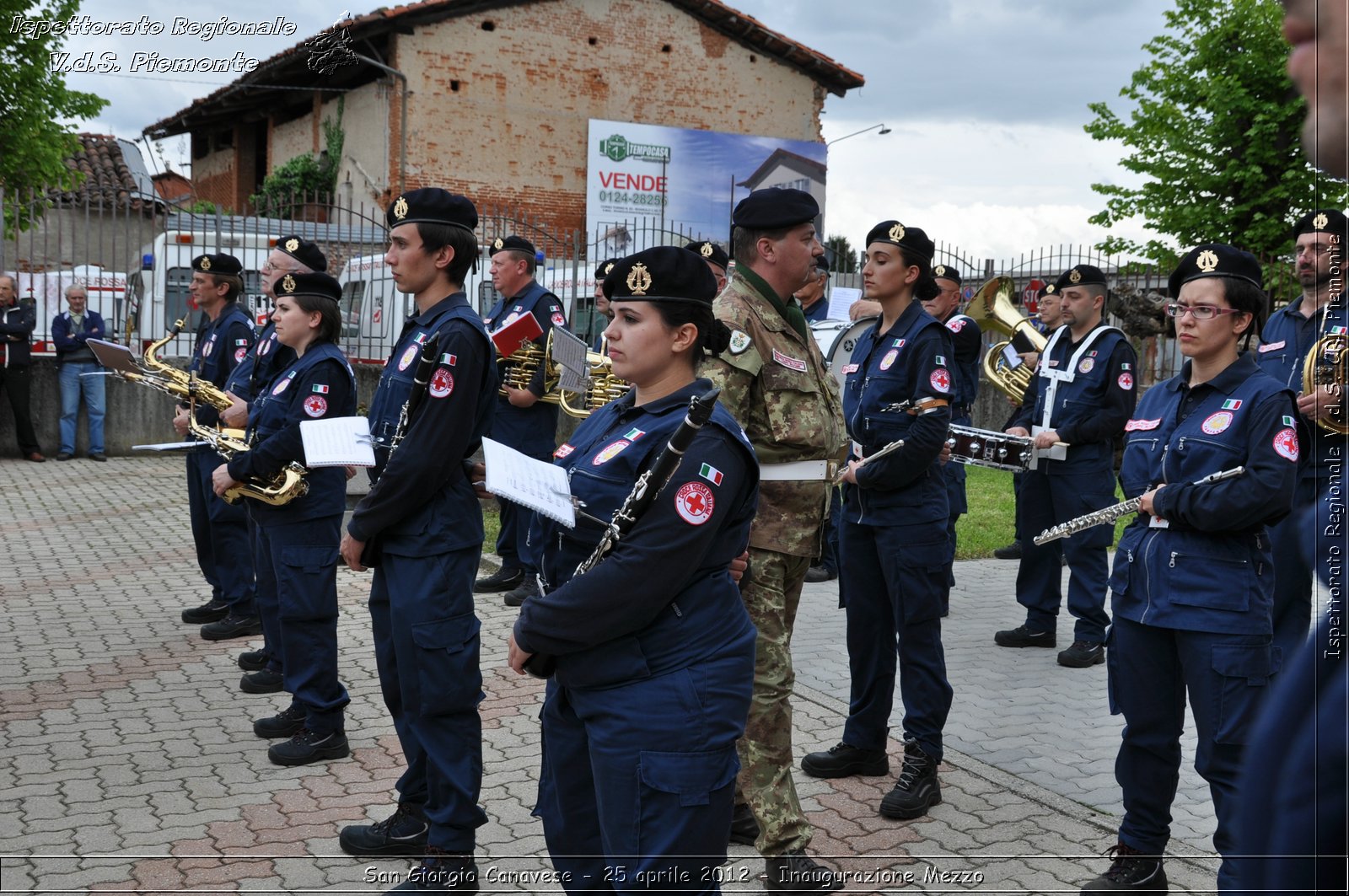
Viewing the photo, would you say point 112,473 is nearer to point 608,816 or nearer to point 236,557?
point 236,557

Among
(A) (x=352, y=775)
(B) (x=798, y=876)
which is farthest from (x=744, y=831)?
(A) (x=352, y=775)

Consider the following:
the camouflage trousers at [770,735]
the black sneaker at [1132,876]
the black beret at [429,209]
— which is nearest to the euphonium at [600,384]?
the black beret at [429,209]

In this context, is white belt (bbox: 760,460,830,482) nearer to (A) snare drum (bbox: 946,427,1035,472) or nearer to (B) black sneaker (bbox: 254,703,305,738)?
(A) snare drum (bbox: 946,427,1035,472)

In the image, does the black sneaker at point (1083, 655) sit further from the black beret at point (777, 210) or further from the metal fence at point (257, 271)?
the metal fence at point (257, 271)

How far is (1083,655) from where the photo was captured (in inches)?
295

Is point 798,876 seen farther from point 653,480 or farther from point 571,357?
point 571,357

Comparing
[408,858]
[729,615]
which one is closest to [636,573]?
[729,615]

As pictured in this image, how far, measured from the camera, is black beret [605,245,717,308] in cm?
316

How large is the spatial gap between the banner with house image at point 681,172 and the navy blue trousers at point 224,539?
71.7ft

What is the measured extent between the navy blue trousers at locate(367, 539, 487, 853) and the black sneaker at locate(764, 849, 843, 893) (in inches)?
43.7

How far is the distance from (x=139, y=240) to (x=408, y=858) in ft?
46.3

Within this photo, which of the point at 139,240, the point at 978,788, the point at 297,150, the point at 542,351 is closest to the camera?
the point at 978,788

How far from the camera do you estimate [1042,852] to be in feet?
15.3

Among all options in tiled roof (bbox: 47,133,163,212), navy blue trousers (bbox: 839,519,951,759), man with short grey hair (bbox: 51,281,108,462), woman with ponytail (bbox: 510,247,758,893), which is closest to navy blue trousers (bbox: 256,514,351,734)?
navy blue trousers (bbox: 839,519,951,759)
